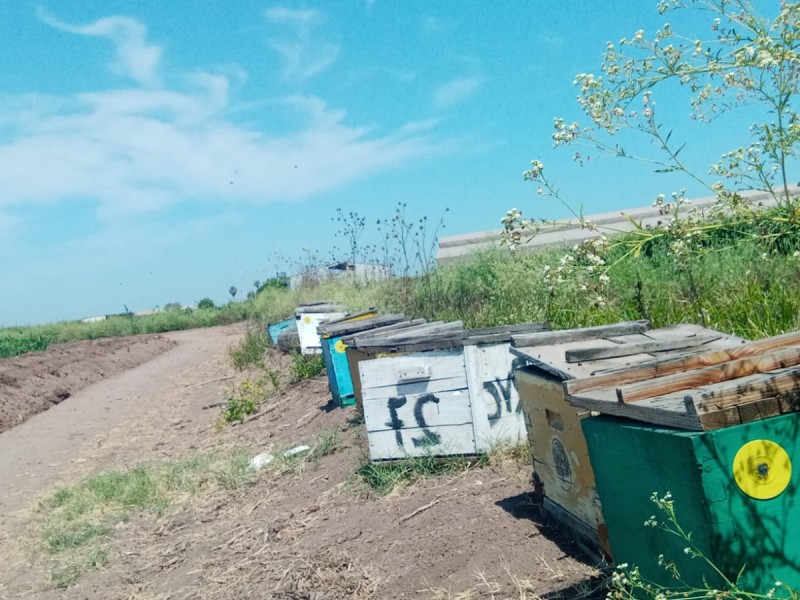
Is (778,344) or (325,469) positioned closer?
(778,344)

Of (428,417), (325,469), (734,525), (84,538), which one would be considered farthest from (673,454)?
(84,538)

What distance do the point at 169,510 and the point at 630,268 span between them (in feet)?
18.2

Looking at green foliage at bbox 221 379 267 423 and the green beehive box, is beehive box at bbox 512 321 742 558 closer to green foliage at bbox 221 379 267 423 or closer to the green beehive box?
the green beehive box

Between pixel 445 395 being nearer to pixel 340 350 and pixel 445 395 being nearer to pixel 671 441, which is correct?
pixel 340 350

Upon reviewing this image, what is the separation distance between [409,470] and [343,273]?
13704 millimetres

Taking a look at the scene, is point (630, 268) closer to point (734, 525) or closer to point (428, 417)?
point (428, 417)

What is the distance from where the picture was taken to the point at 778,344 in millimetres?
3064

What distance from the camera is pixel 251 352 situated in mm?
18047

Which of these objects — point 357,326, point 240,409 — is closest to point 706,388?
point 357,326

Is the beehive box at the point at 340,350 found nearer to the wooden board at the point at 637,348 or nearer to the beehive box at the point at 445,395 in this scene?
the beehive box at the point at 445,395

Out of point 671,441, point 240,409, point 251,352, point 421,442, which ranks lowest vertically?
point 240,409

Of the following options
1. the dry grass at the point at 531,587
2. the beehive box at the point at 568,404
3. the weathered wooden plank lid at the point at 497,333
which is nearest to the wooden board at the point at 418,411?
the weathered wooden plank lid at the point at 497,333

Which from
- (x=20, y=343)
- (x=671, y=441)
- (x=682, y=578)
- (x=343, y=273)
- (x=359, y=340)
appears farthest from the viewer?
(x=20, y=343)

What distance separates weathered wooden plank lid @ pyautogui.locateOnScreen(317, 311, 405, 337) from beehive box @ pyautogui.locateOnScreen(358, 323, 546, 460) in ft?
8.86
